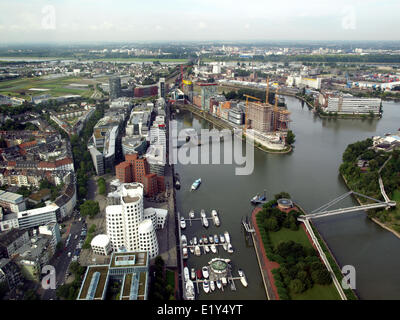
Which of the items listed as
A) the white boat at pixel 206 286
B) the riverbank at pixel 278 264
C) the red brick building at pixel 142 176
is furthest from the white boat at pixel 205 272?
the red brick building at pixel 142 176

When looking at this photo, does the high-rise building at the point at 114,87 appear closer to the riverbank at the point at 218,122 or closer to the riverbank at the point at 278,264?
the riverbank at the point at 218,122

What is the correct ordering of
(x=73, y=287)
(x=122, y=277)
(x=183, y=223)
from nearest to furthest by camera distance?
(x=73, y=287) → (x=122, y=277) → (x=183, y=223)

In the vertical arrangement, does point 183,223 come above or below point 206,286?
above

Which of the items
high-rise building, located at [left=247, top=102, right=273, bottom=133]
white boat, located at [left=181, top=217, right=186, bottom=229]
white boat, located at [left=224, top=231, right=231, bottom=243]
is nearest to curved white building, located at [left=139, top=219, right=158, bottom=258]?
white boat, located at [left=181, top=217, right=186, bottom=229]

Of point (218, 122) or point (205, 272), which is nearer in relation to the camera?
point (205, 272)

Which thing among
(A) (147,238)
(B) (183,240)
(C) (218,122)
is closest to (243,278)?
(B) (183,240)

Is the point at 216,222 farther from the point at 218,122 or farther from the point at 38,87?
the point at 38,87

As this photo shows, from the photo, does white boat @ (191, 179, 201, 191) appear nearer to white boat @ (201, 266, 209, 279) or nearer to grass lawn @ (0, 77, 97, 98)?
white boat @ (201, 266, 209, 279)
